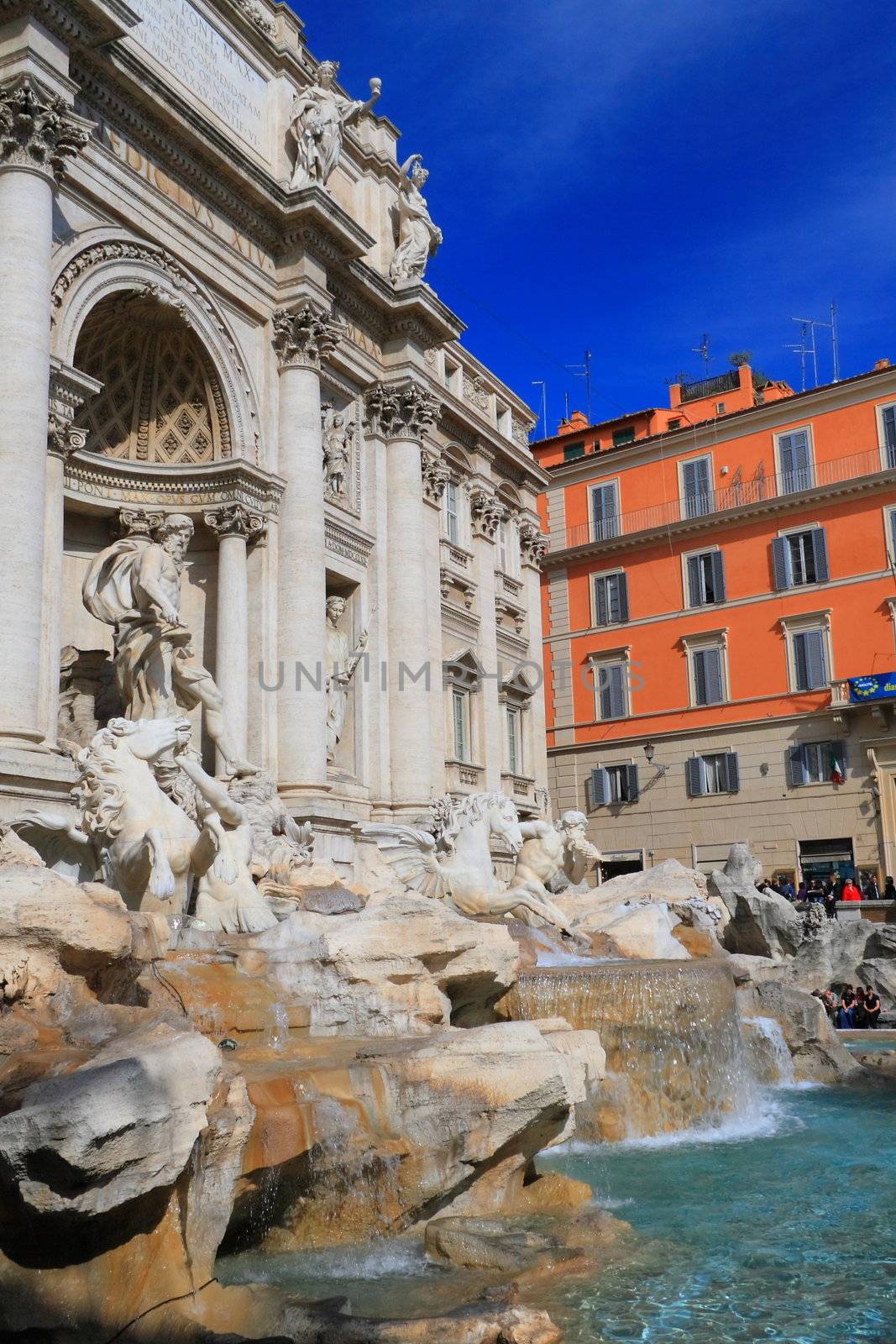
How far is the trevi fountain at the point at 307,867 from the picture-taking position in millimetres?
5340

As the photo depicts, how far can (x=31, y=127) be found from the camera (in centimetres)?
1306

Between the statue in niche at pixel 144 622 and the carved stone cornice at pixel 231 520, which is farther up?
the carved stone cornice at pixel 231 520

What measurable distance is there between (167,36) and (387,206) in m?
6.31

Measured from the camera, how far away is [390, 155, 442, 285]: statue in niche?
2169 cm

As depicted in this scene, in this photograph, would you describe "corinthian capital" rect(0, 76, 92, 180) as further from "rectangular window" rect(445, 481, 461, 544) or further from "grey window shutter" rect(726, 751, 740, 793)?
"grey window shutter" rect(726, 751, 740, 793)

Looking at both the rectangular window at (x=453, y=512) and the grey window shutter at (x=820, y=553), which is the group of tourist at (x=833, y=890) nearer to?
the grey window shutter at (x=820, y=553)

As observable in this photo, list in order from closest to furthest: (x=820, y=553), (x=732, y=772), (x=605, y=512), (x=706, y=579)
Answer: (x=820, y=553)
(x=732, y=772)
(x=706, y=579)
(x=605, y=512)

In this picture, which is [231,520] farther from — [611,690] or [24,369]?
[611,690]

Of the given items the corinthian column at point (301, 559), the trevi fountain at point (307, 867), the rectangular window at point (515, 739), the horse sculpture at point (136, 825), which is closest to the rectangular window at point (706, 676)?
→ the trevi fountain at point (307, 867)

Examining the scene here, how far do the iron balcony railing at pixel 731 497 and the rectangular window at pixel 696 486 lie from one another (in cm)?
2

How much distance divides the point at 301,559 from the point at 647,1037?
31.1 ft

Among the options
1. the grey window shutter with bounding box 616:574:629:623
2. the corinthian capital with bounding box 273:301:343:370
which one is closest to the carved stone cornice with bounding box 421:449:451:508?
the corinthian capital with bounding box 273:301:343:370

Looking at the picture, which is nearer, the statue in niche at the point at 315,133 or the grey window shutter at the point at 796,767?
the statue in niche at the point at 315,133

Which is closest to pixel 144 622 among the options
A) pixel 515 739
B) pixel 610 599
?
pixel 515 739
